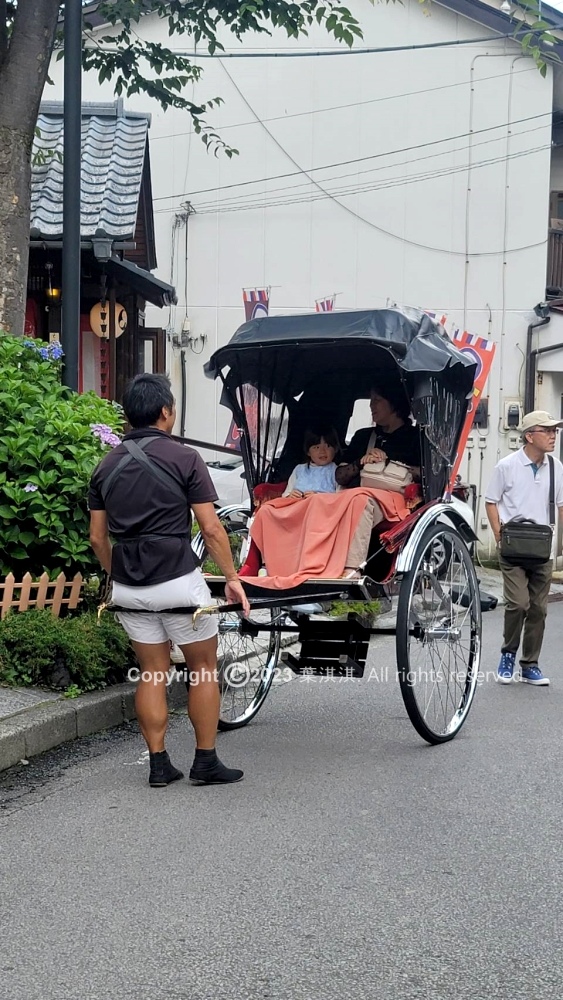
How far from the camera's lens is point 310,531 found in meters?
5.77

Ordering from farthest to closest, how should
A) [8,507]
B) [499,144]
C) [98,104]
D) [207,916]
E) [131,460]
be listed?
[499,144]
[98,104]
[8,507]
[131,460]
[207,916]

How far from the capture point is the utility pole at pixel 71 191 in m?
7.30

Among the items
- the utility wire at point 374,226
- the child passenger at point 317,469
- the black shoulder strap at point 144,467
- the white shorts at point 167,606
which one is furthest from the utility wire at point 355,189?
the white shorts at point 167,606

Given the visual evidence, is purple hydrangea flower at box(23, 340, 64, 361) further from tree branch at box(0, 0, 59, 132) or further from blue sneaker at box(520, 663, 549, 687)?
blue sneaker at box(520, 663, 549, 687)

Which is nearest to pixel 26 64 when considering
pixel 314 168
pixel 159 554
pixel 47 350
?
pixel 47 350

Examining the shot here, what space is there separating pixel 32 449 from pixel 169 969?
13.0 feet

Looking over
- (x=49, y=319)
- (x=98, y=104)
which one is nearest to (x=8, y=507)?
(x=49, y=319)

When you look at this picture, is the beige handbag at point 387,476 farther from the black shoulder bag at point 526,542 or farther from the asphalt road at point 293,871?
the asphalt road at point 293,871

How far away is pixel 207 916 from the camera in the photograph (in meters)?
3.44

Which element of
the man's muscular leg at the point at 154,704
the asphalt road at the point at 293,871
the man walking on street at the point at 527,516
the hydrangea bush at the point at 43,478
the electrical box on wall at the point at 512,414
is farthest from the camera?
the electrical box on wall at the point at 512,414

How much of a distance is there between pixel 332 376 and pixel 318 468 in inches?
33.0

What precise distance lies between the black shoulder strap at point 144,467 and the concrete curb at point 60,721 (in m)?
1.38

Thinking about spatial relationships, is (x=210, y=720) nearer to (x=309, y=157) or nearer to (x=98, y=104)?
(x=98, y=104)

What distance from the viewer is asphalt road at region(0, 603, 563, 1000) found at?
3.06 meters
